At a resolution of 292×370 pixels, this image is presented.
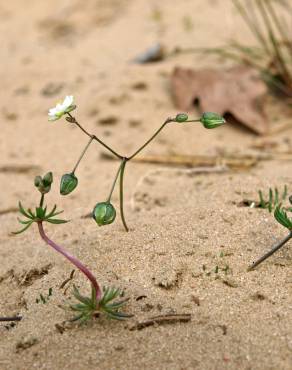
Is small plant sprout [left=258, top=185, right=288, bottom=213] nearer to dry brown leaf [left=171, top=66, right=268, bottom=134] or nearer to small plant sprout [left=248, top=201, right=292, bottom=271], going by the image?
small plant sprout [left=248, top=201, right=292, bottom=271]

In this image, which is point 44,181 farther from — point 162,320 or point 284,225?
point 284,225

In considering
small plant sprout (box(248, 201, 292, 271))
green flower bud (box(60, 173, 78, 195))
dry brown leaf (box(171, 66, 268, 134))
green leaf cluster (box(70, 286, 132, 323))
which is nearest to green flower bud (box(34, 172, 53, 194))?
green flower bud (box(60, 173, 78, 195))

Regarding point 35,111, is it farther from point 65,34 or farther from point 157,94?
point 65,34

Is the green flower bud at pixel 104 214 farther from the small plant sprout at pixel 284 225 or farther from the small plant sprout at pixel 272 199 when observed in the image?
the small plant sprout at pixel 272 199

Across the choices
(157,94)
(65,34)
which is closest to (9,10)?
(65,34)

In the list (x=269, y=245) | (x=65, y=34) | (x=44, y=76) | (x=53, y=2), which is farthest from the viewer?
(x=53, y=2)

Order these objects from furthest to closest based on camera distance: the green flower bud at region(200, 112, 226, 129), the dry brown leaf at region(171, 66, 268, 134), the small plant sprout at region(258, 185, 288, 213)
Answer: the dry brown leaf at region(171, 66, 268, 134) < the small plant sprout at region(258, 185, 288, 213) < the green flower bud at region(200, 112, 226, 129)

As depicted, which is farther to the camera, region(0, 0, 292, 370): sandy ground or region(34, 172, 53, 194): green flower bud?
region(34, 172, 53, 194): green flower bud
